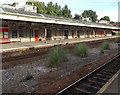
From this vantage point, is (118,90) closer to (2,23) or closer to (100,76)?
(100,76)

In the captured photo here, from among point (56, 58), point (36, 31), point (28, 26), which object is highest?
point (28, 26)

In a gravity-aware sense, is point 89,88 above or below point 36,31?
below

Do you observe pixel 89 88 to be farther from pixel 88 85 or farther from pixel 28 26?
pixel 28 26

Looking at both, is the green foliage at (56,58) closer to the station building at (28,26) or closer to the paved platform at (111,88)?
the paved platform at (111,88)

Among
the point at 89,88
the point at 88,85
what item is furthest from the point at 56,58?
the point at 89,88

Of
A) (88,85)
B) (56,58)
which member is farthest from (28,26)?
(88,85)

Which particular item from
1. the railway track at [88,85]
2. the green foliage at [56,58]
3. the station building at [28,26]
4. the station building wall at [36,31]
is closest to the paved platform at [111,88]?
the railway track at [88,85]

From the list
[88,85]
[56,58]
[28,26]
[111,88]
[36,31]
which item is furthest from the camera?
[36,31]

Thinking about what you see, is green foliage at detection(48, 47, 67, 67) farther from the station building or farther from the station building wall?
the station building wall

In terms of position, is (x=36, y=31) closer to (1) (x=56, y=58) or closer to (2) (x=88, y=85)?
(1) (x=56, y=58)

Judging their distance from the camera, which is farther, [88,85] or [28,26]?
[28,26]

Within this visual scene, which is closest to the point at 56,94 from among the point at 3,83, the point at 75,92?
the point at 75,92

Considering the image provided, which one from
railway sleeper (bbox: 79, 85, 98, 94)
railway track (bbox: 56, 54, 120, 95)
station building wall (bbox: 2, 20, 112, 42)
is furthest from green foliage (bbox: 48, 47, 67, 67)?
station building wall (bbox: 2, 20, 112, 42)

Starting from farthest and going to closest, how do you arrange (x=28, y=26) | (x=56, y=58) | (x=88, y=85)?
1. (x=28, y=26)
2. (x=56, y=58)
3. (x=88, y=85)
